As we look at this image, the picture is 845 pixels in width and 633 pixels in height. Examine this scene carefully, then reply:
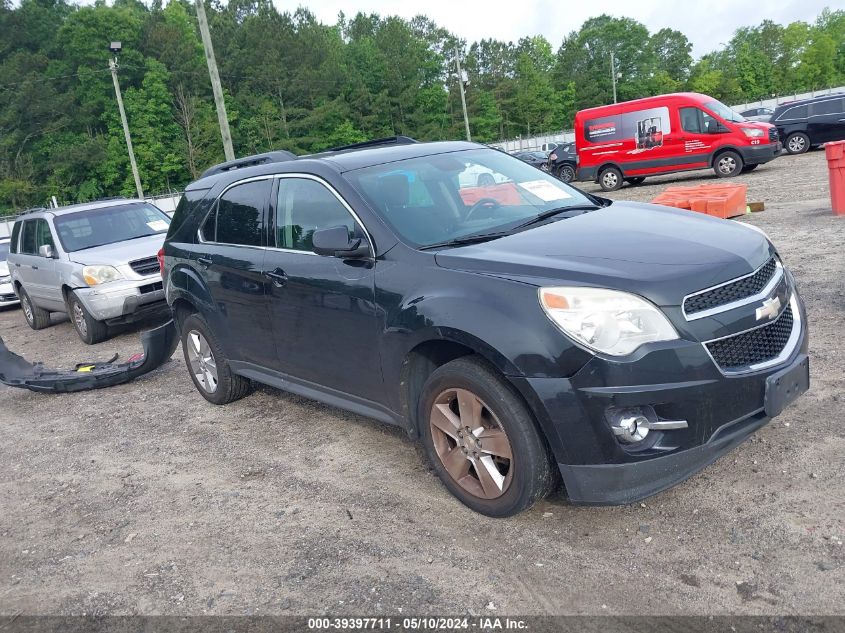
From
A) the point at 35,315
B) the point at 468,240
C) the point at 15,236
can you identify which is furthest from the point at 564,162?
the point at 468,240

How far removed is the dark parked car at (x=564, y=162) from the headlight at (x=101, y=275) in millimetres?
19355

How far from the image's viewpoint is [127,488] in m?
4.91

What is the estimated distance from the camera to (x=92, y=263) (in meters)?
9.57

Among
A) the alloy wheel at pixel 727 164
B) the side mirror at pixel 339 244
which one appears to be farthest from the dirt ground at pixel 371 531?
the alloy wheel at pixel 727 164

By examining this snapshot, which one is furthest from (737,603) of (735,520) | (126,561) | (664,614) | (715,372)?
(126,561)

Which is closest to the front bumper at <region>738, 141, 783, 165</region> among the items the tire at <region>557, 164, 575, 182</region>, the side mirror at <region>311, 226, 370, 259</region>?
the tire at <region>557, 164, 575, 182</region>

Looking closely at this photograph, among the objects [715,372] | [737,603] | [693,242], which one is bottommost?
[737,603]

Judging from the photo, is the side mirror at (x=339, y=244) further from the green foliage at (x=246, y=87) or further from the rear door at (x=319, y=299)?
the green foliage at (x=246, y=87)

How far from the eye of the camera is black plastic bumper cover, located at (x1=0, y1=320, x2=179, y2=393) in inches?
285

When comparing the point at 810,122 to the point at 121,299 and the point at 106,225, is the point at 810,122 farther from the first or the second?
the point at 121,299

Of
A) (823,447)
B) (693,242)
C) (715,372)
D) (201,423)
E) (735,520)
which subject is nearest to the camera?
(715,372)

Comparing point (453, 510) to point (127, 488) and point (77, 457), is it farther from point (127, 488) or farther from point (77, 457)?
point (77, 457)

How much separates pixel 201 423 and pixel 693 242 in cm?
398

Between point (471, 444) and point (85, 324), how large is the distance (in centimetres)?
753
